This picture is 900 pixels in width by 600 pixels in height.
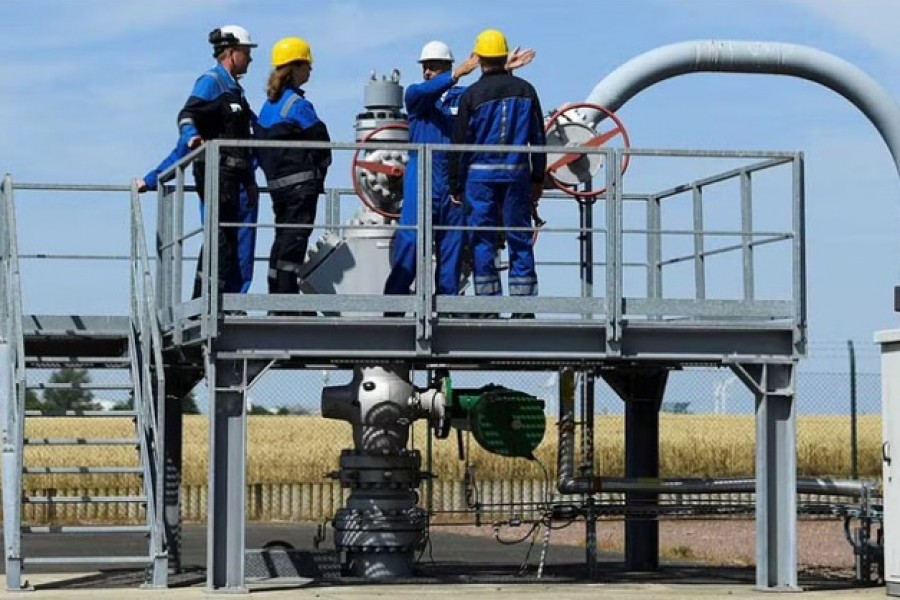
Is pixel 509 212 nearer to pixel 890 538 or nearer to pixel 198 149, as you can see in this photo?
pixel 198 149

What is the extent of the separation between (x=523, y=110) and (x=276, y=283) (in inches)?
96.1

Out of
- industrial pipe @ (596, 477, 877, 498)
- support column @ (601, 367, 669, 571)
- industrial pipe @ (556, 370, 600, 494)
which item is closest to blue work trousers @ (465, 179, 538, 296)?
industrial pipe @ (556, 370, 600, 494)

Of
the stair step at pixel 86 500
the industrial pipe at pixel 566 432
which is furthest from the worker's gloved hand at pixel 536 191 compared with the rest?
the stair step at pixel 86 500

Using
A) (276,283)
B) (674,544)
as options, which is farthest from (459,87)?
(674,544)

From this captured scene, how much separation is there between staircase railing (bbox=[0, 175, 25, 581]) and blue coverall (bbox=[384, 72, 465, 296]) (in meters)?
3.13

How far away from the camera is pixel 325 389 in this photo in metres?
18.1

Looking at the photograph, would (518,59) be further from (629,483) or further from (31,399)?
(31,399)

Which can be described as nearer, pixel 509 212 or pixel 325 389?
pixel 509 212

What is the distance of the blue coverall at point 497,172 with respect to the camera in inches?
664

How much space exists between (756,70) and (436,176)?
18.3 ft

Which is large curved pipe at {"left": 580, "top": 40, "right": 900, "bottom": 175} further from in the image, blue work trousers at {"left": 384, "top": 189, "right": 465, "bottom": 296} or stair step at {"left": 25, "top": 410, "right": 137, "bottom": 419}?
stair step at {"left": 25, "top": 410, "right": 137, "bottom": 419}

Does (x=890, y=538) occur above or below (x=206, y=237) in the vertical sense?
below

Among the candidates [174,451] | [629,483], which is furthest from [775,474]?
[174,451]

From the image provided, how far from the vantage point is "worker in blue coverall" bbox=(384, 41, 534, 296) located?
17.3 meters
